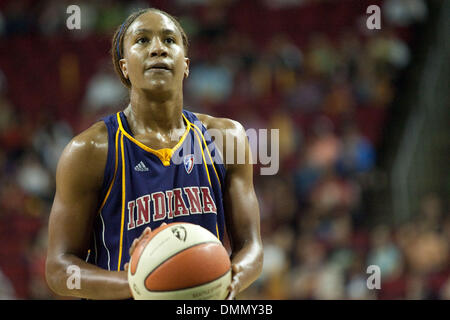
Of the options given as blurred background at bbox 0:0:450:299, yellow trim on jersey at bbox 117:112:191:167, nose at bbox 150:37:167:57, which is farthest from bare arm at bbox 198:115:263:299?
blurred background at bbox 0:0:450:299

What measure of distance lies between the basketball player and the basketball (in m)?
0.21

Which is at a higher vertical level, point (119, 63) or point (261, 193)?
point (119, 63)

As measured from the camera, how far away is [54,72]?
32.4 feet

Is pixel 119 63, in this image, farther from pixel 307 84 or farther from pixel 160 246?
pixel 307 84

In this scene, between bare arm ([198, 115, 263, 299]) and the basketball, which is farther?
bare arm ([198, 115, 263, 299])

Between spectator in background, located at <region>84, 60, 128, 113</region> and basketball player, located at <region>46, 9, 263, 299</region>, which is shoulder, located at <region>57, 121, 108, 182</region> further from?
spectator in background, located at <region>84, 60, 128, 113</region>

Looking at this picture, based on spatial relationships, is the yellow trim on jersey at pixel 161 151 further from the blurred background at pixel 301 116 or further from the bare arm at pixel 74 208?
the blurred background at pixel 301 116

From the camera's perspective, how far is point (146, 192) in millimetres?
2775

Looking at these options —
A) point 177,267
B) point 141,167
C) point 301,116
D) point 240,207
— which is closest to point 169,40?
point 141,167

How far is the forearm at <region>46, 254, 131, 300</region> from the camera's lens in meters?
2.47

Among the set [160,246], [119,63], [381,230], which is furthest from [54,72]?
[160,246]

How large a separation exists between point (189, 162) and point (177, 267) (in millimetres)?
723

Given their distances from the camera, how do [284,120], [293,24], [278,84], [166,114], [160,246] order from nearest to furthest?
[160,246] → [166,114] → [284,120] → [278,84] → [293,24]
